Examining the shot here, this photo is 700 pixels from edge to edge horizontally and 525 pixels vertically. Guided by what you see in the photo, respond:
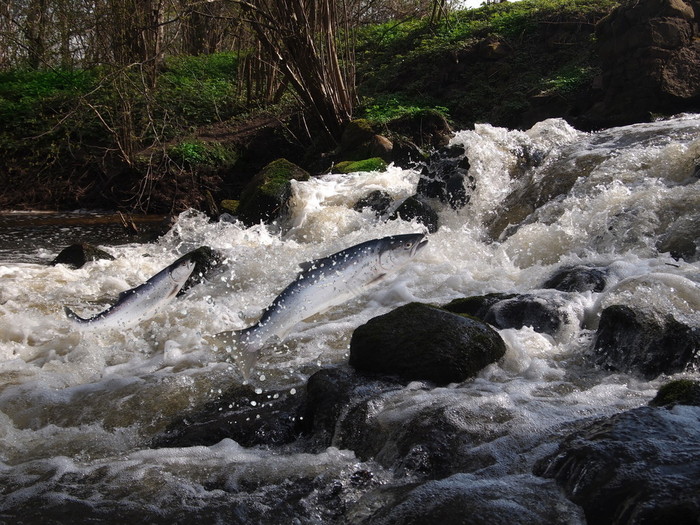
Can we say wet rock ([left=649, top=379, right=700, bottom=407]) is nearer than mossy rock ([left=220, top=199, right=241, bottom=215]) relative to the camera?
Yes

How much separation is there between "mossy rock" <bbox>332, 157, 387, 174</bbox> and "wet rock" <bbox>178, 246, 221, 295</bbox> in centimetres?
472

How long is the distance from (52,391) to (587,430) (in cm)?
379

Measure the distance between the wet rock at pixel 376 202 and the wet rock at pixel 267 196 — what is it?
126 centimetres

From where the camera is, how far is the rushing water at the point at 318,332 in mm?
3836

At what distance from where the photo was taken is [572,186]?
9.99 m

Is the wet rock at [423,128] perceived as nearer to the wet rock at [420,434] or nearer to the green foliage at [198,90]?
the green foliage at [198,90]

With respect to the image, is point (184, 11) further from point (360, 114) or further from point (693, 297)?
point (693, 297)

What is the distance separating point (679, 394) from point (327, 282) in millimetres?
2125

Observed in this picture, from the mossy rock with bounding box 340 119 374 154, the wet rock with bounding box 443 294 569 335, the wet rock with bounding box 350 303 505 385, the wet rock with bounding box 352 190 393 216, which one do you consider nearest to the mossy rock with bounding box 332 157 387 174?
the mossy rock with bounding box 340 119 374 154

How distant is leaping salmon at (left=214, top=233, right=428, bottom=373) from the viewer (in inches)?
181

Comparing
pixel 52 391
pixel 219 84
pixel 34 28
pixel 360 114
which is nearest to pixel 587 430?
pixel 52 391

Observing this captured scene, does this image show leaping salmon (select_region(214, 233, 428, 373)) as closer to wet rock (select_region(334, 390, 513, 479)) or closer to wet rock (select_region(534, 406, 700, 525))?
wet rock (select_region(334, 390, 513, 479))

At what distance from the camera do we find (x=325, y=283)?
15.2 ft

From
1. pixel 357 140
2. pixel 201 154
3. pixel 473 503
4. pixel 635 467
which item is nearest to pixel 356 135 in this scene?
pixel 357 140
